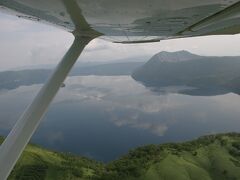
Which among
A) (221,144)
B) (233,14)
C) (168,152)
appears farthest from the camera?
(221,144)

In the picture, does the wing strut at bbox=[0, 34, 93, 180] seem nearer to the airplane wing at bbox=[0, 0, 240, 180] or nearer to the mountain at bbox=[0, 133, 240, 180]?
the airplane wing at bbox=[0, 0, 240, 180]

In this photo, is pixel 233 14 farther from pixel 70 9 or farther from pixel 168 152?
pixel 168 152

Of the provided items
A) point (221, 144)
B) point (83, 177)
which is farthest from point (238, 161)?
point (83, 177)

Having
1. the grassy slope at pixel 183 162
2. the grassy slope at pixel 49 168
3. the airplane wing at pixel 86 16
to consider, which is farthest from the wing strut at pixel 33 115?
the grassy slope at pixel 49 168

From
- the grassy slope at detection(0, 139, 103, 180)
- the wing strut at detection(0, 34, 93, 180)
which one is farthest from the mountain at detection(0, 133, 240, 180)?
the wing strut at detection(0, 34, 93, 180)

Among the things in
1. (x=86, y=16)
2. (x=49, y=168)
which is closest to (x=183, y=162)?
(x=49, y=168)

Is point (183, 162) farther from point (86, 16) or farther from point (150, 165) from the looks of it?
point (86, 16)

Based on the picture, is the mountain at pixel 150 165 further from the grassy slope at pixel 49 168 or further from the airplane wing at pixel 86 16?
the airplane wing at pixel 86 16
